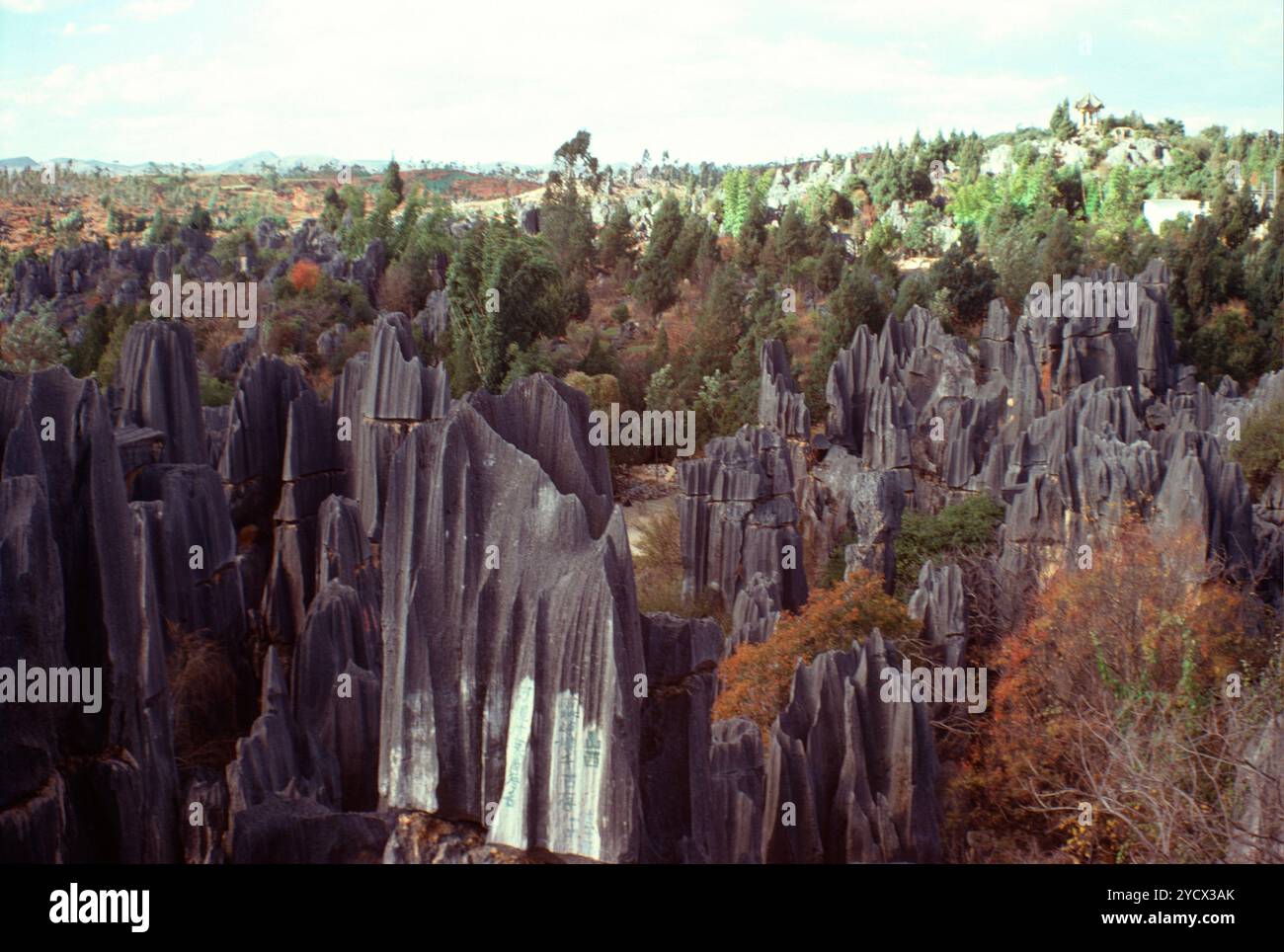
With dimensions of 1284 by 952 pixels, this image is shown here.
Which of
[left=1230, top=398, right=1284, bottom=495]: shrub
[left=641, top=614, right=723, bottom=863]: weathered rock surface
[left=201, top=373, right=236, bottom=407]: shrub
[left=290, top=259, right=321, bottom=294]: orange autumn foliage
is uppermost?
[left=290, top=259, right=321, bottom=294]: orange autumn foliage

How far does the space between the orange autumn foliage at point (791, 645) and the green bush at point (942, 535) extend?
350 cm

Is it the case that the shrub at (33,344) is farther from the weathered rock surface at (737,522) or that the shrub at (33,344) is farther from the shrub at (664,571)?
the weathered rock surface at (737,522)

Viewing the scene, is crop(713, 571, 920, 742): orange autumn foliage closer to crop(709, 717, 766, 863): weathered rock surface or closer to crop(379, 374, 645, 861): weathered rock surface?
crop(709, 717, 766, 863): weathered rock surface

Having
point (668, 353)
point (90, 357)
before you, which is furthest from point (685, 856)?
point (90, 357)

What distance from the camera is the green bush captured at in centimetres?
1769

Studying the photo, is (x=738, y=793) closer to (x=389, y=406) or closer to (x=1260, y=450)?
(x=389, y=406)

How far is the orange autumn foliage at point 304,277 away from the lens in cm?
3453

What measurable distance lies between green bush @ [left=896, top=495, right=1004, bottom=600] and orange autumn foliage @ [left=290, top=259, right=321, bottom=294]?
22.5m

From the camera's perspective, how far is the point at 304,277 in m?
35.3

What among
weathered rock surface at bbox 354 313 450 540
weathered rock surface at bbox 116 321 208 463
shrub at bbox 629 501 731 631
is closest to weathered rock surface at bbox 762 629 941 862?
A: weathered rock surface at bbox 354 313 450 540

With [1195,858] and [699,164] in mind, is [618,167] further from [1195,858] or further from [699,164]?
[1195,858]

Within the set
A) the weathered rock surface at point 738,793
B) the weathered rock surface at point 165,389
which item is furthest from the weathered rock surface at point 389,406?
the weathered rock surface at point 738,793

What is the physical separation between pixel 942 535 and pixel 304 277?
2440 cm
